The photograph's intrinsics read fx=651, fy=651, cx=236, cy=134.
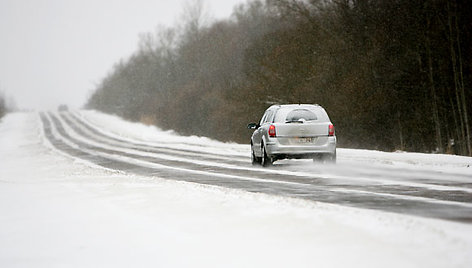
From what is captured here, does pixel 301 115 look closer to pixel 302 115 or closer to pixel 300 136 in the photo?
pixel 302 115

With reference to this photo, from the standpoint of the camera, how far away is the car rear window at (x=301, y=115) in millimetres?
18859

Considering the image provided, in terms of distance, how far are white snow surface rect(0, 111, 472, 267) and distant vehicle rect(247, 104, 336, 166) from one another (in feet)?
24.7

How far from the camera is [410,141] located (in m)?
33.4

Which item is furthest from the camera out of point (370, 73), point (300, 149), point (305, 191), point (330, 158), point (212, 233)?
point (370, 73)

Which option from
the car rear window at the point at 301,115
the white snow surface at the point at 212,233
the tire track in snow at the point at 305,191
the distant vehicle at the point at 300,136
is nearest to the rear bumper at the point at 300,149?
the distant vehicle at the point at 300,136

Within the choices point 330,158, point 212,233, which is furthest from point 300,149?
point 212,233

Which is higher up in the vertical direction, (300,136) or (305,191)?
(300,136)

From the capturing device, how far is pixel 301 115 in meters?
18.9

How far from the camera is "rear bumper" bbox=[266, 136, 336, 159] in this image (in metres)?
18.5

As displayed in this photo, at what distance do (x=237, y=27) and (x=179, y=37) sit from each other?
16.4 metres

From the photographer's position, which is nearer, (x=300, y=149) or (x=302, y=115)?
(x=300, y=149)

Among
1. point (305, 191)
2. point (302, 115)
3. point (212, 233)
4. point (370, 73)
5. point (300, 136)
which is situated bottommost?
point (212, 233)

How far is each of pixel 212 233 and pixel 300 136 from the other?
1135 centimetres

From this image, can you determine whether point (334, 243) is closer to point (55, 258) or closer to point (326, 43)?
point (55, 258)
